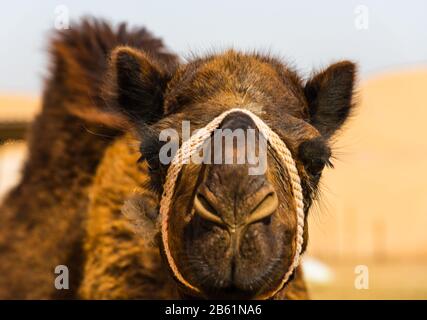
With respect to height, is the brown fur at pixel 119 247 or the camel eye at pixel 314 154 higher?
the camel eye at pixel 314 154

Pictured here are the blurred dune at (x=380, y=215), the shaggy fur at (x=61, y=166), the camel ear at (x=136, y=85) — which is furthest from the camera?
the blurred dune at (x=380, y=215)

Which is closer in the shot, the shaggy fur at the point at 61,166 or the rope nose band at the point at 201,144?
the rope nose band at the point at 201,144

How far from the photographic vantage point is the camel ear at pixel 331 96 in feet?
14.3

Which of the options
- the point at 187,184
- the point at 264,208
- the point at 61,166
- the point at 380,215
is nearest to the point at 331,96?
the point at 187,184

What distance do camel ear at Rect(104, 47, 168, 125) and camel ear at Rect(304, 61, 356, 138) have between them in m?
0.78

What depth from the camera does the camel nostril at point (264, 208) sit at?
126 inches

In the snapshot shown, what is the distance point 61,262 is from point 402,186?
34940 mm

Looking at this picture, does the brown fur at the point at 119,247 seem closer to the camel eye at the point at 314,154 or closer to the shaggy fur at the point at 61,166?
the shaggy fur at the point at 61,166

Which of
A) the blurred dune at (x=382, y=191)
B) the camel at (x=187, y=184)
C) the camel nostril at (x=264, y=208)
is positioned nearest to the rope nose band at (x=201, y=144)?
the camel at (x=187, y=184)

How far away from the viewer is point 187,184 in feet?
11.8

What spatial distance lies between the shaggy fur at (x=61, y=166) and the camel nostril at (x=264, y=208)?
2302 millimetres

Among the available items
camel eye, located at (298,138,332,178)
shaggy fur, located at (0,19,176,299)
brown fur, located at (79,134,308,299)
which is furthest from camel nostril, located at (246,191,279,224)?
shaggy fur, located at (0,19,176,299)

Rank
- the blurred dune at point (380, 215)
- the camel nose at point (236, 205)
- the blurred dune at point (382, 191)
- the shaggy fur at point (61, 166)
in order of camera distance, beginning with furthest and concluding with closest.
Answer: the blurred dune at point (382, 191) < the blurred dune at point (380, 215) < the shaggy fur at point (61, 166) < the camel nose at point (236, 205)

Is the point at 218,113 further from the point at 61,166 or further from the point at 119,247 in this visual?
the point at 61,166
